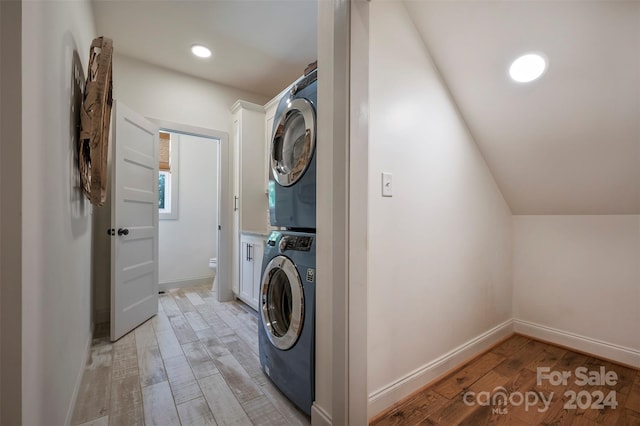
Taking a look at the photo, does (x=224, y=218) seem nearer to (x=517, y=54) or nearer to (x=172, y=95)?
(x=172, y=95)

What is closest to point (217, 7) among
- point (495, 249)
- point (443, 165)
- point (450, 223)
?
point (443, 165)

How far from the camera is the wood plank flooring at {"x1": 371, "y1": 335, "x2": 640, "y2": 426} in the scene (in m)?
1.37

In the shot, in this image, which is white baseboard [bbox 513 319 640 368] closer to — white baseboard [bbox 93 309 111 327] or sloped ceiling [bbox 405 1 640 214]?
sloped ceiling [bbox 405 1 640 214]

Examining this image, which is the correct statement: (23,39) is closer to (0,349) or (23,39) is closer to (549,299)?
(0,349)

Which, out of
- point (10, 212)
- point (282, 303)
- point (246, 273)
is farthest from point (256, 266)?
point (10, 212)

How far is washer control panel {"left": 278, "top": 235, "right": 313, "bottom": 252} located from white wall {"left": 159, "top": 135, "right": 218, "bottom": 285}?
2.83m

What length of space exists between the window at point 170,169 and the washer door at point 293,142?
9.10 ft

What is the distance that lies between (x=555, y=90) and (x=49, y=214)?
2549 millimetres

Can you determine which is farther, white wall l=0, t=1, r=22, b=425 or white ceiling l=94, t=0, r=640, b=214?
white ceiling l=94, t=0, r=640, b=214

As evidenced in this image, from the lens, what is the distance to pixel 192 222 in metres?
3.99

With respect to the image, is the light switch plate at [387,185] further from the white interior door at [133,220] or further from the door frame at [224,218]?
the door frame at [224,218]

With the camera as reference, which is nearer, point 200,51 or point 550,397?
point 550,397

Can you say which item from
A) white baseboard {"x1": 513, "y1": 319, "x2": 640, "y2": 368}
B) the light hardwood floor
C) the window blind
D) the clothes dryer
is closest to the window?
the window blind

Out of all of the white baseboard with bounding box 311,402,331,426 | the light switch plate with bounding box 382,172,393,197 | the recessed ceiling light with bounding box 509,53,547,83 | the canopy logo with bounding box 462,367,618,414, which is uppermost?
the recessed ceiling light with bounding box 509,53,547,83
